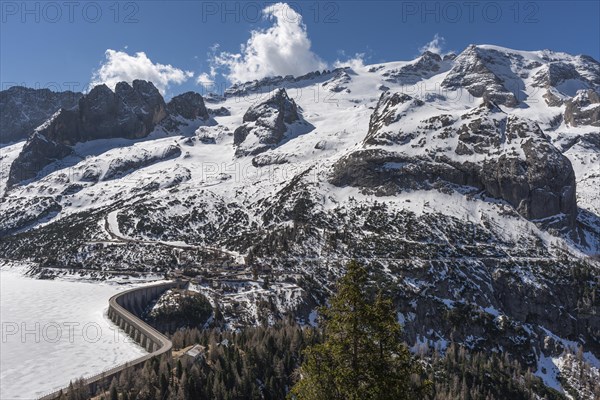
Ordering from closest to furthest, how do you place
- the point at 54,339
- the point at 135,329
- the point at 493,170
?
1. the point at 54,339
2. the point at 135,329
3. the point at 493,170

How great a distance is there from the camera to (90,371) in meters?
61.7

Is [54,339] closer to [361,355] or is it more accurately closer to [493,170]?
[361,355]

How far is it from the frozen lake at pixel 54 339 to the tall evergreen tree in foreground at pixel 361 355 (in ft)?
175

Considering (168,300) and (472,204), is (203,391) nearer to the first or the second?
(168,300)

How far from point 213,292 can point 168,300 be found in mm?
11223

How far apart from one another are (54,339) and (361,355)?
77.1 m

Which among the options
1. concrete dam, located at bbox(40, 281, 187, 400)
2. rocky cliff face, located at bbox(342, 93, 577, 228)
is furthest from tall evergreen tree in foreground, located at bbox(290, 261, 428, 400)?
rocky cliff face, located at bbox(342, 93, 577, 228)

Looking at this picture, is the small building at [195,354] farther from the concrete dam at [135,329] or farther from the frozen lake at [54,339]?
the frozen lake at [54,339]

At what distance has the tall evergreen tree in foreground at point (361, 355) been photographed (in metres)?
18.0

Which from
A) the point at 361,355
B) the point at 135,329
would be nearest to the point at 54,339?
the point at 135,329

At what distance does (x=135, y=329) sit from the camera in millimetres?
78125

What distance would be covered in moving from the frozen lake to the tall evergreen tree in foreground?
5334 cm

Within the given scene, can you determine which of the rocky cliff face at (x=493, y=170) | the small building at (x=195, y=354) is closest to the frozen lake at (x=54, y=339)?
the small building at (x=195, y=354)

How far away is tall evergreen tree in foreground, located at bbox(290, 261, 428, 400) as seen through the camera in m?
18.0
